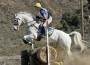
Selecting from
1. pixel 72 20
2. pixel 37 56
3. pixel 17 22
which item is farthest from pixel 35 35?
pixel 72 20

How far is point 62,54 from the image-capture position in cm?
1369

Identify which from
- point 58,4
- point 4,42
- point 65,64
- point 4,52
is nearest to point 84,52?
point 65,64

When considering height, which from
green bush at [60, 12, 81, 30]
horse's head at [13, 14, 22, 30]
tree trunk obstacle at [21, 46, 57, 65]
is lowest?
green bush at [60, 12, 81, 30]

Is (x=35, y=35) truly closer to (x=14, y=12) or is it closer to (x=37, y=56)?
(x=37, y=56)

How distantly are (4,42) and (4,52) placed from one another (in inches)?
95.1

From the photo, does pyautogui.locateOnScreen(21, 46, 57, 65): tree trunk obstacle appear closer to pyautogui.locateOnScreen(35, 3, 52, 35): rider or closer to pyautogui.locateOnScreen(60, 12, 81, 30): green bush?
pyautogui.locateOnScreen(35, 3, 52, 35): rider

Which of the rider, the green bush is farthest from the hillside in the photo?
the rider

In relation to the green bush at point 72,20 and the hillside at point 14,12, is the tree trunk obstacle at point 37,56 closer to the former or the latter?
the hillside at point 14,12

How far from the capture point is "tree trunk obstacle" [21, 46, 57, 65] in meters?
10.3

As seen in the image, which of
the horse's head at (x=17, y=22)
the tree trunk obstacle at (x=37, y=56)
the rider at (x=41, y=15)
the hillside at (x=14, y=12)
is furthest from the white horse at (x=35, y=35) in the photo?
the hillside at (x=14, y=12)

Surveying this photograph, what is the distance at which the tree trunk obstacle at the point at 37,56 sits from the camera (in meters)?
10.3

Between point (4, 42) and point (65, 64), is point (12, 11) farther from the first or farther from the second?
point (65, 64)

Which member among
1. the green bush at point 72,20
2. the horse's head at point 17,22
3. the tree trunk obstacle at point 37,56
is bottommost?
the green bush at point 72,20

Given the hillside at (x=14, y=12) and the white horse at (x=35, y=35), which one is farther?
the hillside at (x=14, y=12)
